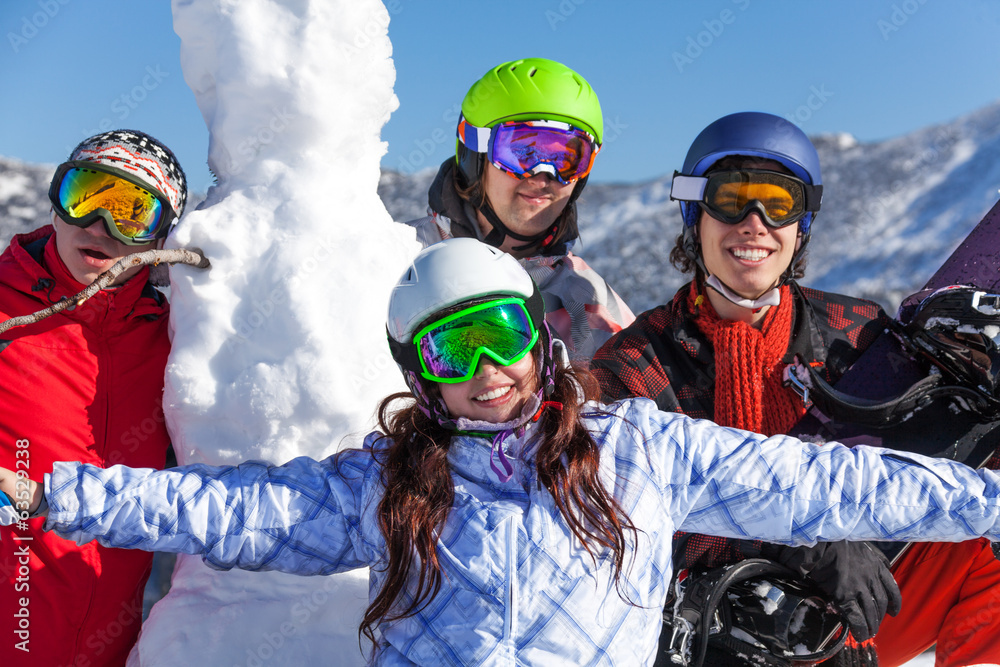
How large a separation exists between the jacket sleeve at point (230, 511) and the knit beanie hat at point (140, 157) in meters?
1.05

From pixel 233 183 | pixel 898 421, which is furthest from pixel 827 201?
pixel 233 183

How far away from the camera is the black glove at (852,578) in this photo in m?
2.34

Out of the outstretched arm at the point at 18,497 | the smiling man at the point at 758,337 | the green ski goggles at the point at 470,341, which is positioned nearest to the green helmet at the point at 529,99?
the smiling man at the point at 758,337

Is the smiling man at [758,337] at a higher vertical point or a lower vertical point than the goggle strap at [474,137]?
lower

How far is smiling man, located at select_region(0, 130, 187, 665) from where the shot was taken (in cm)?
242

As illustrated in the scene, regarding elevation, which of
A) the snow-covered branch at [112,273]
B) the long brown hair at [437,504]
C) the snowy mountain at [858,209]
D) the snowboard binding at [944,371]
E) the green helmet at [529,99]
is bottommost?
the long brown hair at [437,504]

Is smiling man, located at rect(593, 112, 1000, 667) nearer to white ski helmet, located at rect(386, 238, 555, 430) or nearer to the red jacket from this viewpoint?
white ski helmet, located at rect(386, 238, 555, 430)

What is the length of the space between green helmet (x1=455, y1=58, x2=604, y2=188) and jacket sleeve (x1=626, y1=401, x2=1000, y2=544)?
171 centimetres

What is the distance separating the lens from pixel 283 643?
2.36 meters

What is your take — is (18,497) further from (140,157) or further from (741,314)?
(741,314)

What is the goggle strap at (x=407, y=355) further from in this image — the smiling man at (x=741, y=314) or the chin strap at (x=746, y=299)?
the chin strap at (x=746, y=299)

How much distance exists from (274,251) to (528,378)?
94 centimetres

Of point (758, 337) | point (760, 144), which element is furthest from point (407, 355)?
point (760, 144)

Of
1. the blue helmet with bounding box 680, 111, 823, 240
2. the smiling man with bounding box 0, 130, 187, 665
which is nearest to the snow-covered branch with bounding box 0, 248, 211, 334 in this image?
the smiling man with bounding box 0, 130, 187, 665
